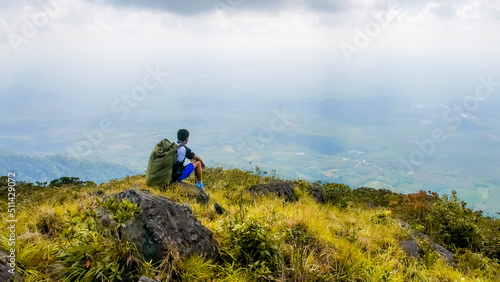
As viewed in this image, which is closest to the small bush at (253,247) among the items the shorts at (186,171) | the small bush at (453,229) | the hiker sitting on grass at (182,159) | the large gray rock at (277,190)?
the hiker sitting on grass at (182,159)

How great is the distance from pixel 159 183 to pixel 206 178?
5.20m

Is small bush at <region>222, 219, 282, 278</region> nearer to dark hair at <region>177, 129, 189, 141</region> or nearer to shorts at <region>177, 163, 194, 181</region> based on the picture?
shorts at <region>177, 163, 194, 181</region>

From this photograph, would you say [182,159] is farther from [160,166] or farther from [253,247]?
[253,247]

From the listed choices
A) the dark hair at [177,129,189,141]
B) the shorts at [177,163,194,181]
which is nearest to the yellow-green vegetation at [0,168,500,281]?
the shorts at [177,163,194,181]

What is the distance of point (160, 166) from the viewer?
8.36 meters

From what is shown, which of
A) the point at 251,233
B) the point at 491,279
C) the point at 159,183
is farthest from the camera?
the point at 159,183

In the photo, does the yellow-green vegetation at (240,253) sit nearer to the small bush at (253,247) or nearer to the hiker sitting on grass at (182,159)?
the small bush at (253,247)

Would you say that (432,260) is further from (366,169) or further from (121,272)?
(366,169)

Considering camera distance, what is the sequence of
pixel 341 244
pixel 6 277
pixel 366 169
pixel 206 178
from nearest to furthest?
pixel 6 277 → pixel 341 244 → pixel 206 178 → pixel 366 169

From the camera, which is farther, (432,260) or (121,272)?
(432,260)

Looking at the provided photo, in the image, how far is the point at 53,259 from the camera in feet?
13.1

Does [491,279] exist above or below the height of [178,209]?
below

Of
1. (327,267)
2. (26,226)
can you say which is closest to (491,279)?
(327,267)

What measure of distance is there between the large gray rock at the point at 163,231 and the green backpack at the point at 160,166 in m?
2.99
